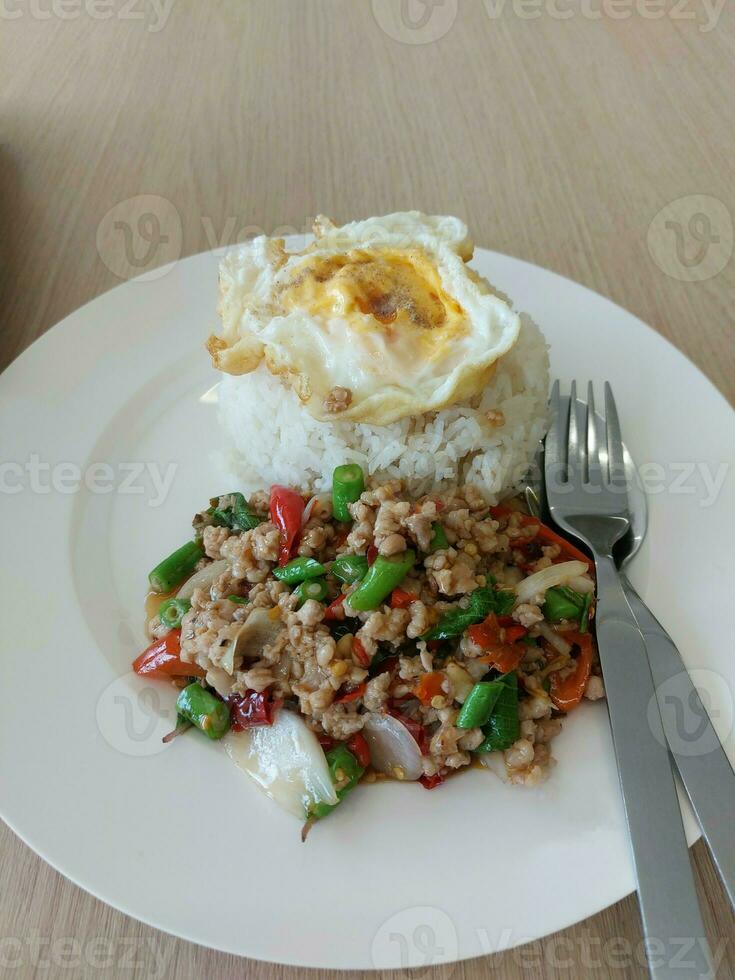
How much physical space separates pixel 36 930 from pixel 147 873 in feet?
1.53

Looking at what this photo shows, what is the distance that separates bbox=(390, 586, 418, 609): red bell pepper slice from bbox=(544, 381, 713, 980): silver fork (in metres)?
0.57

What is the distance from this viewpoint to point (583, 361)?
315cm

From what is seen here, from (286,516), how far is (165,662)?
59cm

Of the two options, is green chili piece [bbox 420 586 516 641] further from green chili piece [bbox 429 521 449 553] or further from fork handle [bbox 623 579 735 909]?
fork handle [bbox 623 579 735 909]

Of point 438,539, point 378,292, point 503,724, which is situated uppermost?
point 378,292

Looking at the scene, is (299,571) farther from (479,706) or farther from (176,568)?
(479,706)

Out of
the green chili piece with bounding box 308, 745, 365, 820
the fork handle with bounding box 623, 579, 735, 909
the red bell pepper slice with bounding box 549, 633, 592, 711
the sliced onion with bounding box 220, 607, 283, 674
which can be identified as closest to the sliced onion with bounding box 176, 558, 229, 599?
the sliced onion with bounding box 220, 607, 283, 674

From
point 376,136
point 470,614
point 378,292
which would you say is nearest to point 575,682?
point 470,614

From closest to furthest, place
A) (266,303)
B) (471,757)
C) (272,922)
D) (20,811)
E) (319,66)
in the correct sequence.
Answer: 1. (272,922)
2. (20,811)
3. (471,757)
4. (266,303)
5. (319,66)

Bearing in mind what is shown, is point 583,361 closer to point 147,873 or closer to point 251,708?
point 251,708

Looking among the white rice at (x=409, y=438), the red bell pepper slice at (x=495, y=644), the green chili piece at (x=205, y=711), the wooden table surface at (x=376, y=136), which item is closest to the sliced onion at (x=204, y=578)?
the green chili piece at (x=205, y=711)

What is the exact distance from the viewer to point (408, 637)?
217 centimetres

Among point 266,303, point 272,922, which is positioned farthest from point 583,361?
point 272,922

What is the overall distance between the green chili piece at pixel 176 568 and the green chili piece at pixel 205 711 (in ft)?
1.60
